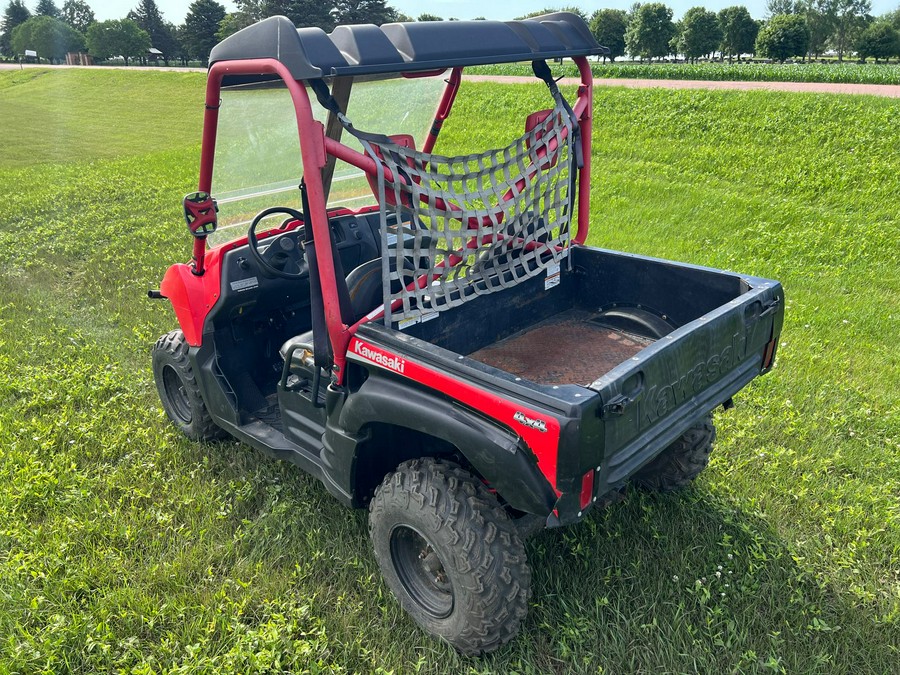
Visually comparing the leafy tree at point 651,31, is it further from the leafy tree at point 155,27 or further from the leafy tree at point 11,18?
the leafy tree at point 11,18

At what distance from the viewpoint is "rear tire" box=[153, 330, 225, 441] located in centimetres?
359

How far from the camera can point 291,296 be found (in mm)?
3537

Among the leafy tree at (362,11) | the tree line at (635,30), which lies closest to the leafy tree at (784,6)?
the tree line at (635,30)

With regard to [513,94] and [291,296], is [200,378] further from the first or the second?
[513,94]

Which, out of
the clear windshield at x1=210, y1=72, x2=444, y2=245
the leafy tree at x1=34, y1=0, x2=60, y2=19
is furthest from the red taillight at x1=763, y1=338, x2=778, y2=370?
the leafy tree at x1=34, y1=0, x2=60, y2=19

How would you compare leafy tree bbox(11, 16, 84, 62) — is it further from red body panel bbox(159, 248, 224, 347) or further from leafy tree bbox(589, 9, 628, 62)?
red body panel bbox(159, 248, 224, 347)

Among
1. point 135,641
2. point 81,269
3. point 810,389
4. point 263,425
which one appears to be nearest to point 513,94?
point 81,269

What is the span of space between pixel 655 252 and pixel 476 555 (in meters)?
5.48

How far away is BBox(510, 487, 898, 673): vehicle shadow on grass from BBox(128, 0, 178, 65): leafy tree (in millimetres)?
79355

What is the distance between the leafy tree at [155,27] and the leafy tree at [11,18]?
20106 millimetres

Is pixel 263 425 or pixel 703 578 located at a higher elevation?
pixel 263 425

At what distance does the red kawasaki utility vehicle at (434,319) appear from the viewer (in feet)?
7.09

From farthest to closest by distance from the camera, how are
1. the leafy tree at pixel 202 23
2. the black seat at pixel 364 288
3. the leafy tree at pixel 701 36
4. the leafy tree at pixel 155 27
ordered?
the leafy tree at pixel 155 27
the leafy tree at pixel 202 23
the leafy tree at pixel 701 36
the black seat at pixel 364 288

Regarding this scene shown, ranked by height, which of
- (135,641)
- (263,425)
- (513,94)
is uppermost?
(513,94)
